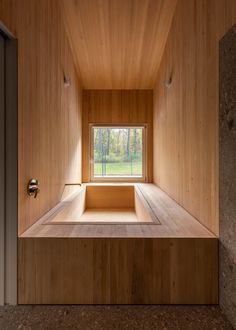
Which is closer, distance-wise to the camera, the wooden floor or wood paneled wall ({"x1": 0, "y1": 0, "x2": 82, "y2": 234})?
wood paneled wall ({"x1": 0, "y1": 0, "x2": 82, "y2": 234})

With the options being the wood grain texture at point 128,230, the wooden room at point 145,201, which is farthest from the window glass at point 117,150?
the wood grain texture at point 128,230

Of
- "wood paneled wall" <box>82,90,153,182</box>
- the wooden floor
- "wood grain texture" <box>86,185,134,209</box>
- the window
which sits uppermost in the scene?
"wood paneled wall" <box>82,90,153,182</box>

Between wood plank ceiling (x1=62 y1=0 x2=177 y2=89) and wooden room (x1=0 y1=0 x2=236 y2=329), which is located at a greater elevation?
wood plank ceiling (x1=62 y1=0 x2=177 y2=89)

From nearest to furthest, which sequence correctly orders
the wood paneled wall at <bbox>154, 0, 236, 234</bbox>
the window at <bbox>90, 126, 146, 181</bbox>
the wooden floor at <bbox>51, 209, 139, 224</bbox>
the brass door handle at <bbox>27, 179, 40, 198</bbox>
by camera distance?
1. the wood paneled wall at <bbox>154, 0, 236, 234</bbox>
2. the brass door handle at <bbox>27, 179, 40, 198</bbox>
3. the wooden floor at <bbox>51, 209, 139, 224</bbox>
4. the window at <bbox>90, 126, 146, 181</bbox>

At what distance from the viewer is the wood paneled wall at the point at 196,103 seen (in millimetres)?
1404

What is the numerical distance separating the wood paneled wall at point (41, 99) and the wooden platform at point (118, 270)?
0.28 metres

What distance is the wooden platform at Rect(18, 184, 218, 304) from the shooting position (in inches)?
51.2

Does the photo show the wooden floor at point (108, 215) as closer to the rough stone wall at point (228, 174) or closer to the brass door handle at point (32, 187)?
the brass door handle at point (32, 187)

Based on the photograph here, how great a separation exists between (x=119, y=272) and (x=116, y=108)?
10.9 ft

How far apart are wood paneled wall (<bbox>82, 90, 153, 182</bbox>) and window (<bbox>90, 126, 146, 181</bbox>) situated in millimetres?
160

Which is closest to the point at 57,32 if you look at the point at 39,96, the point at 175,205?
the point at 39,96

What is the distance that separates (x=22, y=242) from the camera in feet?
4.38

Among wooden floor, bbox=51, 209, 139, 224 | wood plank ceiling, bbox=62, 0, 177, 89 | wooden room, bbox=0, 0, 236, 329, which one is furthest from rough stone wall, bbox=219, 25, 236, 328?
wooden floor, bbox=51, 209, 139, 224

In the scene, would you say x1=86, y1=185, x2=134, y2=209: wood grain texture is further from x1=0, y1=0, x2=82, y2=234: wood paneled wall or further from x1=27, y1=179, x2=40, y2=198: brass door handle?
x1=27, y1=179, x2=40, y2=198: brass door handle
